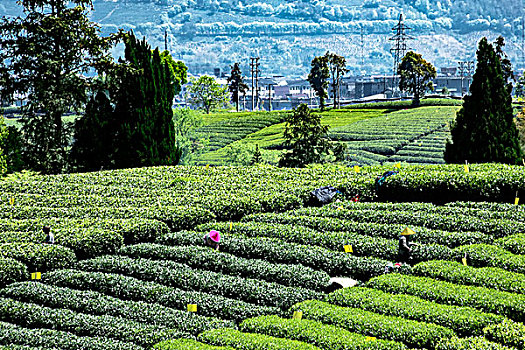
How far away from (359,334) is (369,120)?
60.2 m

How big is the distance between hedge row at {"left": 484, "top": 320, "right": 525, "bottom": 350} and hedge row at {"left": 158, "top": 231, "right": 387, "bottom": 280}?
12.4 feet

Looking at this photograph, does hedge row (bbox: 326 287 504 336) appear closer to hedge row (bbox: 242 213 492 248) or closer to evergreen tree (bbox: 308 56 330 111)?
hedge row (bbox: 242 213 492 248)

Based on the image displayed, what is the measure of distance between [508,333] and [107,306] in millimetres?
7948

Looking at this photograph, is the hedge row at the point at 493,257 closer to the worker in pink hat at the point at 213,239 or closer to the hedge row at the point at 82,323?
the worker in pink hat at the point at 213,239

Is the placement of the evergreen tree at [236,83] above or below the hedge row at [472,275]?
above

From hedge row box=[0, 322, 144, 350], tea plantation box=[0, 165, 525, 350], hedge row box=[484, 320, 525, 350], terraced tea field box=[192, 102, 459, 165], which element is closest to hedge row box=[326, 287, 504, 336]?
tea plantation box=[0, 165, 525, 350]

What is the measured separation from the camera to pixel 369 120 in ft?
227

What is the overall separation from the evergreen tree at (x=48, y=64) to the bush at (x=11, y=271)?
16573 millimetres

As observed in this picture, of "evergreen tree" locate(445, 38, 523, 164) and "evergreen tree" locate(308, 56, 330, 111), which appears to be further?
"evergreen tree" locate(308, 56, 330, 111)

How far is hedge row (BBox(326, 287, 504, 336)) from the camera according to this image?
34.0ft

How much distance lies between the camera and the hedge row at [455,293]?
10836 mm

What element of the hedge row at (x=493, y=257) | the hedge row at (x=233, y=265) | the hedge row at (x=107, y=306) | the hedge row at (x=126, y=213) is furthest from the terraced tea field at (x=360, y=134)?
the hedge row at (x=107, y=306)

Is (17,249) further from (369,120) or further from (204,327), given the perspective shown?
(369,120)

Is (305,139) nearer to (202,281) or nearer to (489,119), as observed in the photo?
(489,119)
